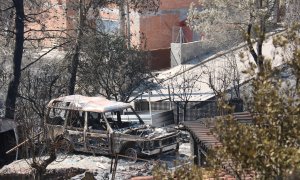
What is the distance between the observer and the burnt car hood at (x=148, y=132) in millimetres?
17344

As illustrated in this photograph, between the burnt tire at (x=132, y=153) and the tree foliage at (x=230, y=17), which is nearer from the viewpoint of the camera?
the burnt tire at (x=132, y=153)

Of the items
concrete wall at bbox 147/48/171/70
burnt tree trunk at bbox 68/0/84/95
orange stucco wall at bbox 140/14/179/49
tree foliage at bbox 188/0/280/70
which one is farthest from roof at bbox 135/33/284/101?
orange stucco wall at bbox 140/14/179/49

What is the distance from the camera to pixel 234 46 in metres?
31.9

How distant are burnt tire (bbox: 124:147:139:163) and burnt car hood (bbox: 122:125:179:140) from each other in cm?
47

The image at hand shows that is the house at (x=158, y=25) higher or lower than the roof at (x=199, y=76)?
higher

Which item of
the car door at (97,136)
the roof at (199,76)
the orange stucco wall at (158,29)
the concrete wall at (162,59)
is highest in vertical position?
the orange stucco wall at (158,29)

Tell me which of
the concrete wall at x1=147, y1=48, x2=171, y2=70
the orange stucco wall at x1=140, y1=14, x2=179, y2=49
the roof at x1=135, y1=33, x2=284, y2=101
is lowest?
the roof at x1=135, y1=33, x2=284, y2=101

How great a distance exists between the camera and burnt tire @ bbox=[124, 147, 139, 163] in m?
17.0

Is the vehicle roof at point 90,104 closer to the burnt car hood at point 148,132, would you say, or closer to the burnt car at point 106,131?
the burnt car at point 106,131

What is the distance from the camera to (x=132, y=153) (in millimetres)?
17172

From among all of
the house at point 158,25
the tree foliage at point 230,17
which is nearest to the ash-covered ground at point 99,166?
the tree foliage at point 230,17

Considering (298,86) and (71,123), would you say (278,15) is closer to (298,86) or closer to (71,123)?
(71,123)

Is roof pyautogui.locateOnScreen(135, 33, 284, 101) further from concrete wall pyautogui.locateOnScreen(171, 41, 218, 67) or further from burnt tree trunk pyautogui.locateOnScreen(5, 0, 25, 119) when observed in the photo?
burnt tree trunk pyautogui.locateOnScreen(5, 0, 25, 119)

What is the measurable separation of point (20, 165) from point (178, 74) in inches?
648
